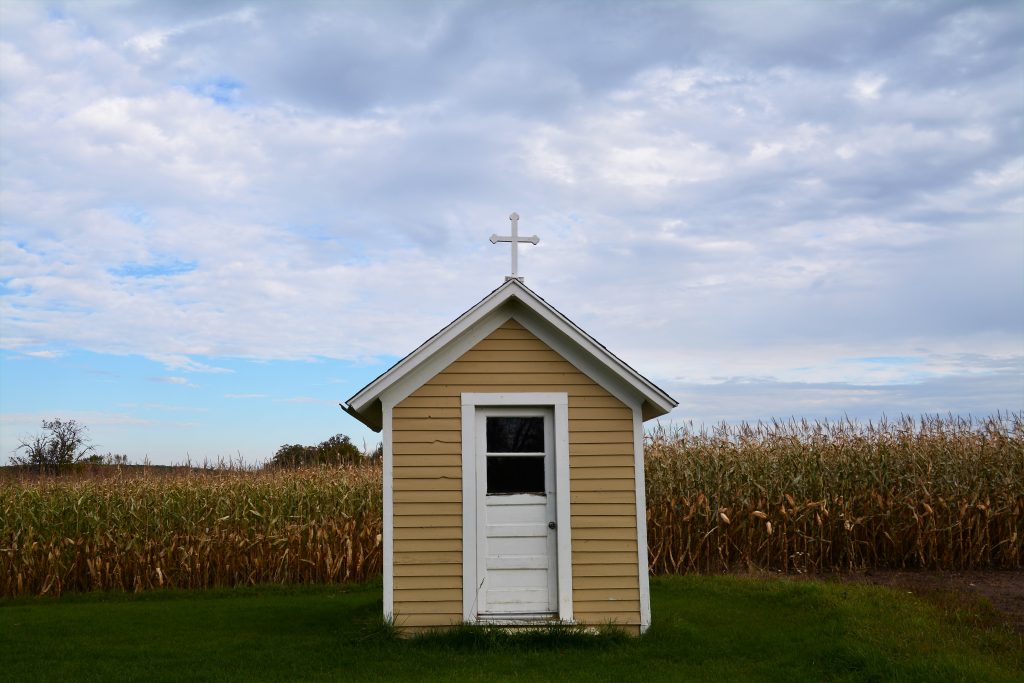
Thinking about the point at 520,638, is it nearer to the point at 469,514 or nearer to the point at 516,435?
the point at 469,514

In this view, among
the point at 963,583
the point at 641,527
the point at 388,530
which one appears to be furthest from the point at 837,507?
the point at 388,530

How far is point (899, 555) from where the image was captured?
1683 cm

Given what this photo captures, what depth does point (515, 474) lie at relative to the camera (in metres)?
11.0

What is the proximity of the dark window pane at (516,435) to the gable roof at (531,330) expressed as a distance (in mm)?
907

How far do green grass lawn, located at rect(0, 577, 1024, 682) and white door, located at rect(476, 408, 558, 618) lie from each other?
527 mm

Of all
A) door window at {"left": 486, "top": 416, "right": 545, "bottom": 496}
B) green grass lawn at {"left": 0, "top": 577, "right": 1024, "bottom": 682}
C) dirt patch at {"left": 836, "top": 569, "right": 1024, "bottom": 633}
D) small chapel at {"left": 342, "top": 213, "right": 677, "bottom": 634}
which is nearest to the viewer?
green grass lawn at {"left": 0, "top": 577, "right": 1024, "bottom": 682}

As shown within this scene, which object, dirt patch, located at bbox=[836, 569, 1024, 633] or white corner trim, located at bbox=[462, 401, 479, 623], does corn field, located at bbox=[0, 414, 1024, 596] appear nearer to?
dirt patch, located at bbox=[836, 569, 1024, 633]

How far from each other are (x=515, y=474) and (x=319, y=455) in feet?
50.0

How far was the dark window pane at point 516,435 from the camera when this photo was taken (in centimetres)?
1102

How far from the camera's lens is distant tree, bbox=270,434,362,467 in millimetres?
23391

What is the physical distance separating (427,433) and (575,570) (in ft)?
7.82

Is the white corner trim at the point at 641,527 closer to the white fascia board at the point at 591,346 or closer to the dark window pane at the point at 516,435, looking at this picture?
the white fascia board at the point at 591,346

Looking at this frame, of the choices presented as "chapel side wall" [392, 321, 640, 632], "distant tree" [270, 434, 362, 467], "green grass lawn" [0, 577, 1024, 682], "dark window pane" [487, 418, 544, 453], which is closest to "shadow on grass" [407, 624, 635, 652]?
"green grass lawn" [0, 577, 1024, 682]

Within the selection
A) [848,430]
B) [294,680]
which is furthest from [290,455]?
[294,680]
